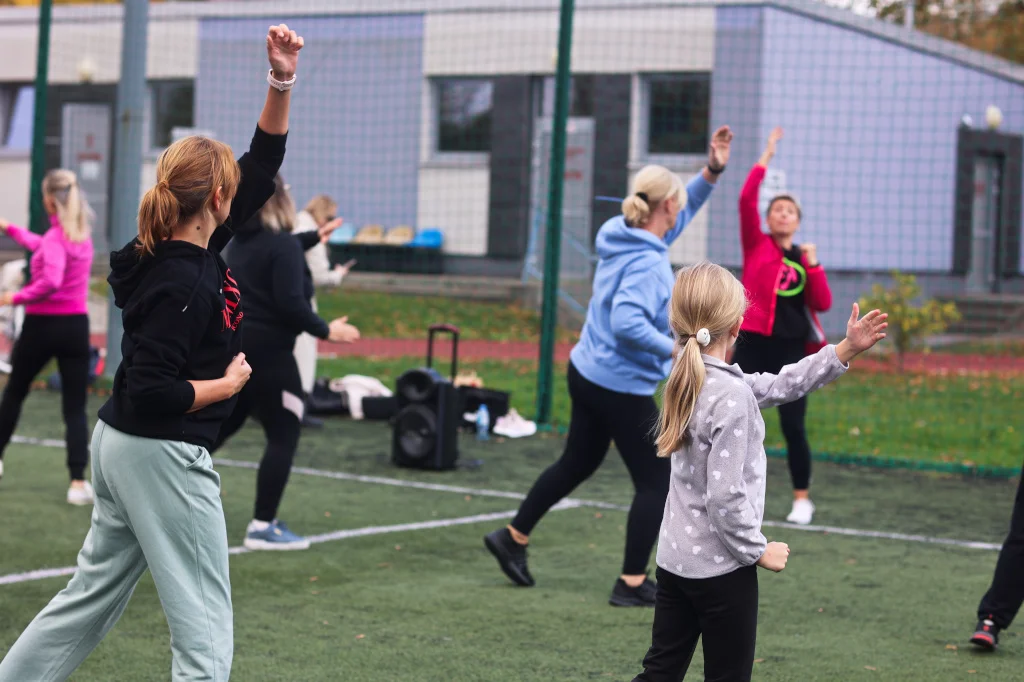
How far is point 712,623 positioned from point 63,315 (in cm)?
524

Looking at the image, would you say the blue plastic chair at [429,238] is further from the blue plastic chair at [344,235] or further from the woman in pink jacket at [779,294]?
the woman in pink jacket at [779,294]

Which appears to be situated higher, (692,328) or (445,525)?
(692,328)

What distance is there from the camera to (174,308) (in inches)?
130

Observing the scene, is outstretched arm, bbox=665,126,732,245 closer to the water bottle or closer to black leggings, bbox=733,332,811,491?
black leggings, bbox=733,332,811,491

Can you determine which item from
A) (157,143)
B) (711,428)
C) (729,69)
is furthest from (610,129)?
(711,428)

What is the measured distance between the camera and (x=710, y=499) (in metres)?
3.44

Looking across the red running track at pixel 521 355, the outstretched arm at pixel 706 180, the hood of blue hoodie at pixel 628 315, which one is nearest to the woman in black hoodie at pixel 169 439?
the hood of blue hoodie at pixel 628 315

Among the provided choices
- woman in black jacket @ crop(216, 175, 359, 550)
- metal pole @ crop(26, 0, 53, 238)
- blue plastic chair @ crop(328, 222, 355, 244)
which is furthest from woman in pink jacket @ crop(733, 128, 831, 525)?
blue plastic chair @ crop(328, 222, 355, 244)

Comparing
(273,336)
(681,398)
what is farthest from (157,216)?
(273,336)

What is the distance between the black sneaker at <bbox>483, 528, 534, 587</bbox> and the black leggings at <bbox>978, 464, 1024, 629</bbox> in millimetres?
1980

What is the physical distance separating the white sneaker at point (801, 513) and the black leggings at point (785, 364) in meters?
0.09

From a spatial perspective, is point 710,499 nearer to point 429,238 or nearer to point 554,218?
point 554,218

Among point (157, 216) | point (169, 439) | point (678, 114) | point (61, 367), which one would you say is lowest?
point (61, 367)

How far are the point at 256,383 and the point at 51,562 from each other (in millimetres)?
1259
